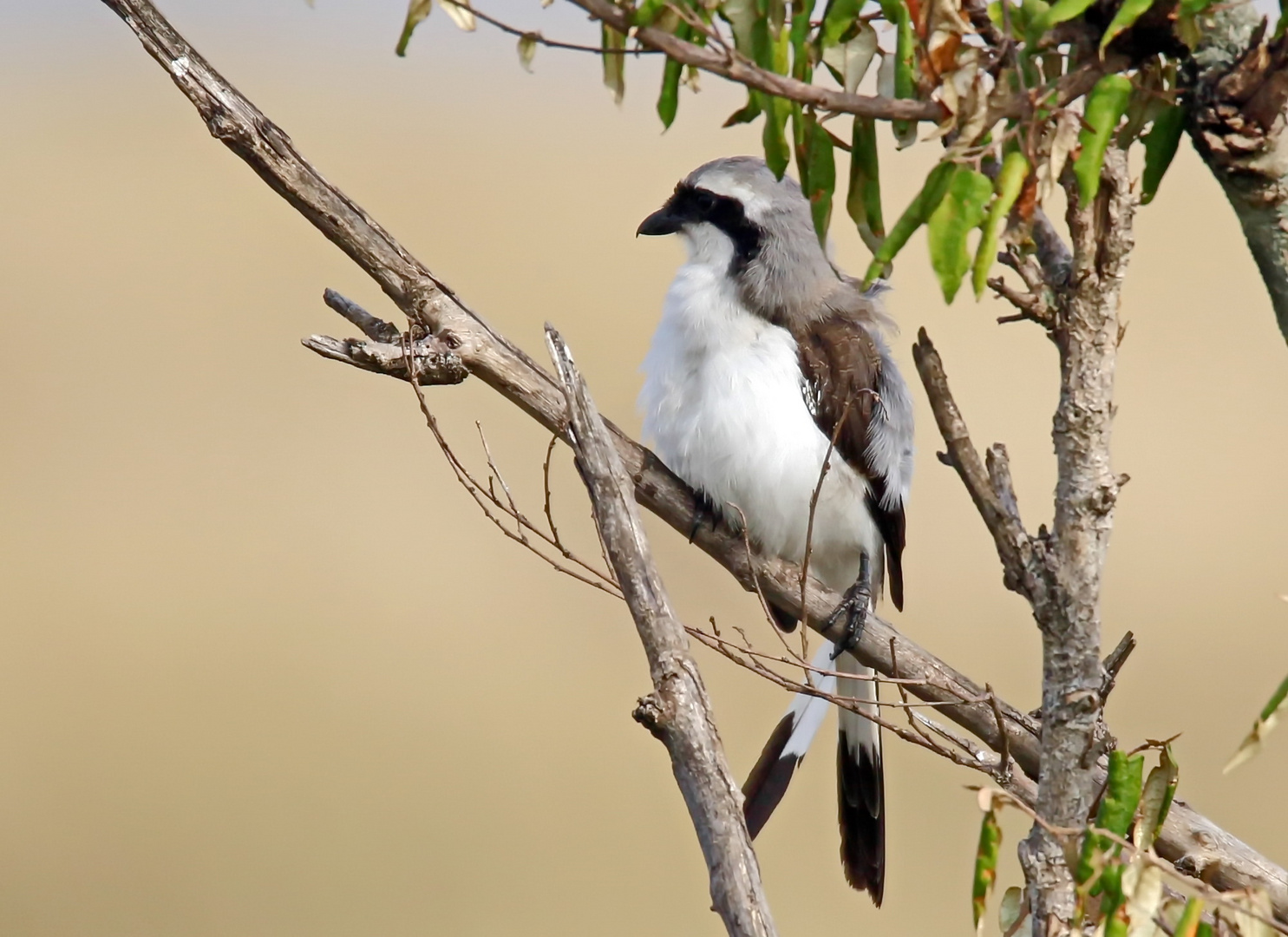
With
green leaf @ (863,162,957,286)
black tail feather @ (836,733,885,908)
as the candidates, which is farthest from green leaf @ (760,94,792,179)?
black tail feather @ (836,733,885,908)

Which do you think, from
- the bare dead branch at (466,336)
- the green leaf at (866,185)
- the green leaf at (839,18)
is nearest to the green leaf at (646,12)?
the green leaf at (839,18)

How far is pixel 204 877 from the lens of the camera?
32.6ft

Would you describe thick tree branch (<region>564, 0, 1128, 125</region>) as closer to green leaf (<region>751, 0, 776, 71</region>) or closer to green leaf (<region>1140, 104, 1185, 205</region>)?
green leaf (<region>751, 0, 776, 71</region>)

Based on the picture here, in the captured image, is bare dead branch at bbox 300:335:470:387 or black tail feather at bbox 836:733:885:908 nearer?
bare dead branch at bbox 300:335:470:387

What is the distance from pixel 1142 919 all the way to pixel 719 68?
1.22m

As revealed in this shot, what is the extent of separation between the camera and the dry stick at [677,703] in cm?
196

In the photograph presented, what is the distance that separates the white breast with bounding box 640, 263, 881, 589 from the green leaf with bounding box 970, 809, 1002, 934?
6.89ft

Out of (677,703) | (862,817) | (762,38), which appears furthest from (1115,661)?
(862,817)

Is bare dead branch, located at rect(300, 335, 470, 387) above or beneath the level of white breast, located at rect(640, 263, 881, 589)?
beneath

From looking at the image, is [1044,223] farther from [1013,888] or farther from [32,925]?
[32,925]

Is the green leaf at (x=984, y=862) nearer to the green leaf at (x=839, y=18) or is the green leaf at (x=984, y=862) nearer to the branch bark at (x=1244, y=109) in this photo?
the branch bark at (x=1244, y=109)

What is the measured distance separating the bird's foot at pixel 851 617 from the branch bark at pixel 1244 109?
185cm

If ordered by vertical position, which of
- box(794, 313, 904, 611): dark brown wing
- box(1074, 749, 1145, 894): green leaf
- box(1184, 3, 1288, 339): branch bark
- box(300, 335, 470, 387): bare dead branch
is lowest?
box(1074, 749, 1145, 894): green leaf

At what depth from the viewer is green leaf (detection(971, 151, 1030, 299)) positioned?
1534 mm
